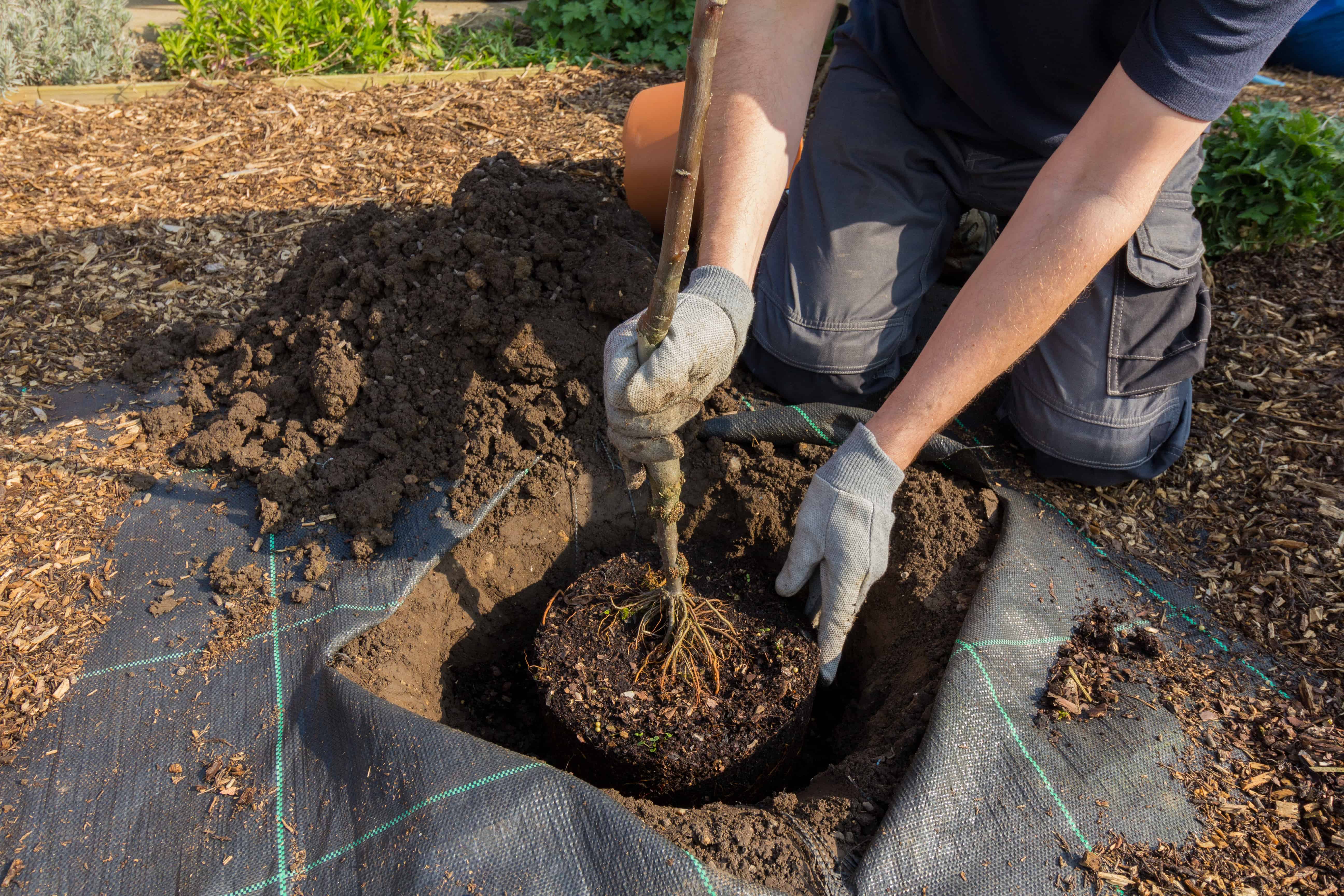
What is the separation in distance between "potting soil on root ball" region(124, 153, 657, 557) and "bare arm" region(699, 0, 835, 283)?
0.38 meters

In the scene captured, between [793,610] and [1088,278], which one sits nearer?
[1088,278]

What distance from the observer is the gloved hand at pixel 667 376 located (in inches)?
65.5

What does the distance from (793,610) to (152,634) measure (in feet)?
4.99

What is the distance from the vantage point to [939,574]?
2.05 meters

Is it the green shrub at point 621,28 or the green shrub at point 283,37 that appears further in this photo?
the green shrub at point 621,28

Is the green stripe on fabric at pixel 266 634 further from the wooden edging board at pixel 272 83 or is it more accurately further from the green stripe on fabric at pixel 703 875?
the wooden edging board at pixel 272 83

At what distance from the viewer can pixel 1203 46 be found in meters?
1.69

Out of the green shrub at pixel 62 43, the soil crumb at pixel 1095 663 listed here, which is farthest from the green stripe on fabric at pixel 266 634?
the green shrub at pixel 62 43

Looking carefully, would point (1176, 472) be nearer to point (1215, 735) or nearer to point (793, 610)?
point (1215, 735)

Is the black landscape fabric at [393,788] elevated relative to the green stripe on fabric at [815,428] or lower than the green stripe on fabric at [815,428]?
lower

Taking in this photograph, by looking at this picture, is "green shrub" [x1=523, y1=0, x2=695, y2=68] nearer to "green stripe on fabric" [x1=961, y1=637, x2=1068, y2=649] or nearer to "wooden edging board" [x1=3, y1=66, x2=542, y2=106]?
"wooden edging board" [x1=3, y1=66, x2=542, y2=106]

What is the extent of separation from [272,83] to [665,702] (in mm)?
3593

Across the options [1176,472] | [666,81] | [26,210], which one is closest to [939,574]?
[1176,472]

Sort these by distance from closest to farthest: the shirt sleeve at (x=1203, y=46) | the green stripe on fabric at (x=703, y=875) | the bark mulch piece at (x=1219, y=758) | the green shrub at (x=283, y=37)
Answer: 1. the green stripe on fabric at (x=703, y=875)
2. the bark mulch piece at (x=1219, y=758)
3. the shirt sleeve at (x=1203, y=46)
4. the green shrub at (x=283, y=37)
